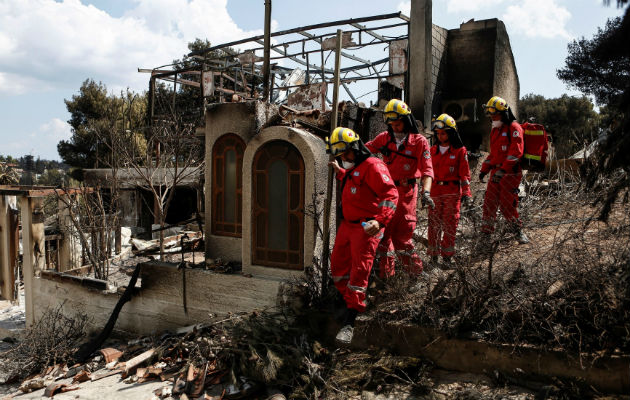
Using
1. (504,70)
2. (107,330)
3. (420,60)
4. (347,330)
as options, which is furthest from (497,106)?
(107,330)

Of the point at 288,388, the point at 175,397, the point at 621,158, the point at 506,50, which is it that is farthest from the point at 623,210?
the point at 506,50

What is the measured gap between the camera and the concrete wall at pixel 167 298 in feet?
22.2

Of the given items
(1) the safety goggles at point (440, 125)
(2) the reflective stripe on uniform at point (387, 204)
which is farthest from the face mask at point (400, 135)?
(2) the reflective stripe on uniform at point (387, 204)

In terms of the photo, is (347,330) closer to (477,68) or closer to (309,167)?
(309,167)

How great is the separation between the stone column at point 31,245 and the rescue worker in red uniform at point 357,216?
8.04m

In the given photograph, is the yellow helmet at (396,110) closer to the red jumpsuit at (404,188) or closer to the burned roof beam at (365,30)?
the red jumpsuit at (404,188)

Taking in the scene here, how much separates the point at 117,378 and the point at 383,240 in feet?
13.3

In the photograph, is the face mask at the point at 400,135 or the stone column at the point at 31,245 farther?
the stone column at the point at 31,245

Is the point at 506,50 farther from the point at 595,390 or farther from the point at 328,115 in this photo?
the point at 595,390

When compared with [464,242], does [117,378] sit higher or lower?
lower

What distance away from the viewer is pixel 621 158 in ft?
10.9

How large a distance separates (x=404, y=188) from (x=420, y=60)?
637 cm

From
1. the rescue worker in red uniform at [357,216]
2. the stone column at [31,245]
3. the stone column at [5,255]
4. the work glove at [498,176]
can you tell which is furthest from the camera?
the stone column at [5,255]

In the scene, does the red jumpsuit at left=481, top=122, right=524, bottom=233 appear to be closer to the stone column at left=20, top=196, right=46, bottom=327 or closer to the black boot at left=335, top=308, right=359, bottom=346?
the black boot at left=335, top=308, right=359, bottom=346
